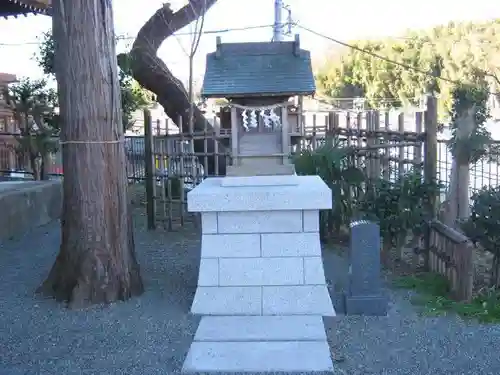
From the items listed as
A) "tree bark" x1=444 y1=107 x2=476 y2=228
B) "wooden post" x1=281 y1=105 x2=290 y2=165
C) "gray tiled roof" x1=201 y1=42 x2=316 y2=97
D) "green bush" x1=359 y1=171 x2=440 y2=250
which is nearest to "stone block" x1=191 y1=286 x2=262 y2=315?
"wooden post" x1=281 y1=105 x2=290 y2=165

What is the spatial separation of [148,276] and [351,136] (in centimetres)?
401

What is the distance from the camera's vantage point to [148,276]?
6.99 meters

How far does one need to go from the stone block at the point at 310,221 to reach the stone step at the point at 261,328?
740 mm

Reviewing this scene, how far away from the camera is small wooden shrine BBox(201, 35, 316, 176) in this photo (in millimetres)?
5699

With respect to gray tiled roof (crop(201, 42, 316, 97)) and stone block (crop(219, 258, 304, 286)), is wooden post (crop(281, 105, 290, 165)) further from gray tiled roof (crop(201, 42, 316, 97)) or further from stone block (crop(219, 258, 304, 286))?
stone block (crop(219, 258, 304, 286))

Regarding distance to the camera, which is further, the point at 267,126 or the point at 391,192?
the point at 391,192

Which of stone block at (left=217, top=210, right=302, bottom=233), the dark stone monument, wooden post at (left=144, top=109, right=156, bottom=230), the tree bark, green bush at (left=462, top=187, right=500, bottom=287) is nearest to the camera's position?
stone block at (left=217, top=210, right=302, bottom=233)

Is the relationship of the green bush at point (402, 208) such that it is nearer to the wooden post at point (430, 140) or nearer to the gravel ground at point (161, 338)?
the wooden post at point (430, 140)

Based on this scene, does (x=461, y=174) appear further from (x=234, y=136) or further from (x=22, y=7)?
(x=22, y=7)

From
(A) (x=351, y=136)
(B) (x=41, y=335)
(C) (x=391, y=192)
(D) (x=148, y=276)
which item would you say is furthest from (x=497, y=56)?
(B) (x=41, y=335)

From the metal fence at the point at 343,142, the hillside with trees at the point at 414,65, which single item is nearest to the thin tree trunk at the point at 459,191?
the metal fence at the point at 343,142

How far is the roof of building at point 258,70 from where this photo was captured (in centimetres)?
564

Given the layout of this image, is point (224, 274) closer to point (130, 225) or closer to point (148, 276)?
point (130, 225)

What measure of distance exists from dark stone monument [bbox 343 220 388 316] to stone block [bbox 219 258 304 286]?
0.49m
